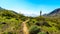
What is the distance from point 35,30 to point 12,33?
3594mm

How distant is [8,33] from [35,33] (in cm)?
435

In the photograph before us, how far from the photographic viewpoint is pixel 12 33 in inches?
902

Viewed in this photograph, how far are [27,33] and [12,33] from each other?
288 cm

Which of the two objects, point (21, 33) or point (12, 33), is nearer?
point (12, 33)

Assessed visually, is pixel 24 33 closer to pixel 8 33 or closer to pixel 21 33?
pixel 21 33

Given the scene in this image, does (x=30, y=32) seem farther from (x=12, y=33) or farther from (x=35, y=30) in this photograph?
(x=12, y=33)

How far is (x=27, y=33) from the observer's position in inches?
976

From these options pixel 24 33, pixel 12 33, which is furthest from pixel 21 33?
pixel 12 33

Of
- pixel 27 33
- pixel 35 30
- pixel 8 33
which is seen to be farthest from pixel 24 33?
pixel 8 33

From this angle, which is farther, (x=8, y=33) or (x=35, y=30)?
(x=35, y=30)

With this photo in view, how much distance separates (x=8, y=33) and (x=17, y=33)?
2.21 meters

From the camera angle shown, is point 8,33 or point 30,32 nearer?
point 8,33

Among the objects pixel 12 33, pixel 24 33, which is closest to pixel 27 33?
pixel 24 33

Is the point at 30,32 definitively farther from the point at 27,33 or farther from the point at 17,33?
the point at 17,33
